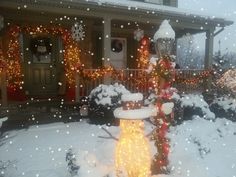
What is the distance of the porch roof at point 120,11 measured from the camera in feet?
32.7

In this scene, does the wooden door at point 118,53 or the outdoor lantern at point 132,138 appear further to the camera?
the wooden door at point 118,53

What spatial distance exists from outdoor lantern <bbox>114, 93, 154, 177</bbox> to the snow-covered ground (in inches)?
38.7

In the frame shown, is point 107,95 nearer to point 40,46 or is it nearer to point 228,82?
point 40,46

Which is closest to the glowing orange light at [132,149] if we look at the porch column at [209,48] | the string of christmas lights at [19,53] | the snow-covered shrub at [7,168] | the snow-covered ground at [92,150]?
the snow-covered ground at [92,150]

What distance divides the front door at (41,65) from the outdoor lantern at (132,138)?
26.7ft

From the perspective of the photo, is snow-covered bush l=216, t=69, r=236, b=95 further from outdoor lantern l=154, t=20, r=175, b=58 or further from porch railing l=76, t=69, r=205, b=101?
outdoor lantern l=154, t=20, r=175, b=58

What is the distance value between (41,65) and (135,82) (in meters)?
3.89

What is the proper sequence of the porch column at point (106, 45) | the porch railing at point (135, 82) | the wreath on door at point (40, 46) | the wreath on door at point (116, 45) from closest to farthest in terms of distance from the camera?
1. the porch column at point (106, 45)
2. the porch railing at point (135, 82)
3. the wreath on door at point (40, 46)
4. the wreath on door at point (116, 45)

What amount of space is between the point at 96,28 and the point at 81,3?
12.5ft

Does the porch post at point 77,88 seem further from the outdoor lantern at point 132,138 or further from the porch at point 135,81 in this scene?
the outdoor lantern at point 132,138

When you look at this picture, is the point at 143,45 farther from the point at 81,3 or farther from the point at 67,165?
the point at 67,165

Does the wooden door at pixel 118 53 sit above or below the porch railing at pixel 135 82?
above

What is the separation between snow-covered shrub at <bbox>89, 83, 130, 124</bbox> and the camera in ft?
32.1

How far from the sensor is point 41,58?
42.2 feet
